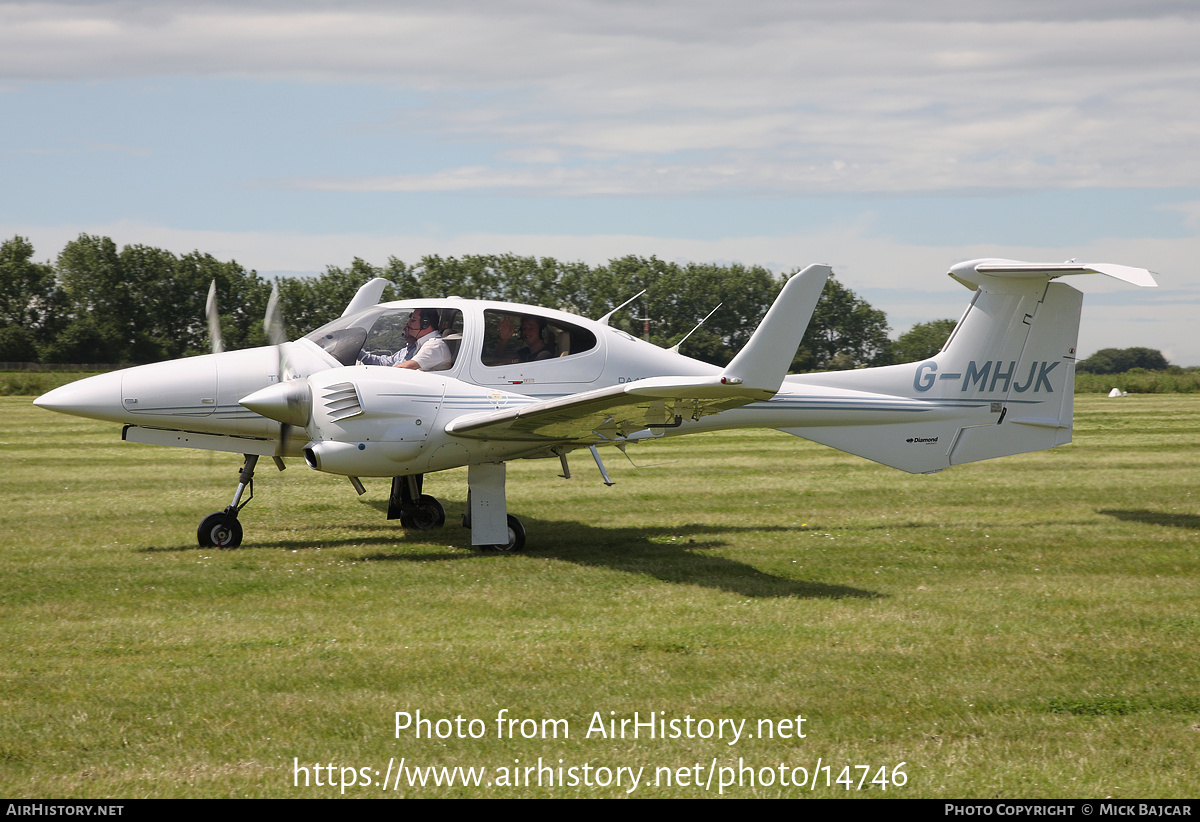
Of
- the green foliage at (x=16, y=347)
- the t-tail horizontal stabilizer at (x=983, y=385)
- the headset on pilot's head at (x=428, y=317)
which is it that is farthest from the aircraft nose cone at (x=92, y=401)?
the green foliage at (x=16, y=347)

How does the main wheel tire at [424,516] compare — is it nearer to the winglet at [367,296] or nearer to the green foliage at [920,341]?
the winglet at [367,296]

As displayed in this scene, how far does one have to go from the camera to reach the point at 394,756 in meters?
4.53

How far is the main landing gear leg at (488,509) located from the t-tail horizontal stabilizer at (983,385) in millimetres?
3764

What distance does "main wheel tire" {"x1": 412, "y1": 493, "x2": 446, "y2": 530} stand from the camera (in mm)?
11195

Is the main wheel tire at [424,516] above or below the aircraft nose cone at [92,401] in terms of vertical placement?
below

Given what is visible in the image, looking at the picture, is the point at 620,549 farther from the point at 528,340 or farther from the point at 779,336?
the point at 779,336

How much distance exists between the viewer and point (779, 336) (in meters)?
7.27

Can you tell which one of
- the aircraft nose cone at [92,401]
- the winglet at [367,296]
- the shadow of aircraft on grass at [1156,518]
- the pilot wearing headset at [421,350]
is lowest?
the shadow of aircraft on grass at [1156,518]

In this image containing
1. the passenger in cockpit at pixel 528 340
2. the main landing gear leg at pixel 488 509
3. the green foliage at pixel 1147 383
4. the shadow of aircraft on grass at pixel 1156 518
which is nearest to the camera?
the main landing gear leg at pixel 488 509

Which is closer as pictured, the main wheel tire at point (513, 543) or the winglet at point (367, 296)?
the main wheel tire at point (513, 543)

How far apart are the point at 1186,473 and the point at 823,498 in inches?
269

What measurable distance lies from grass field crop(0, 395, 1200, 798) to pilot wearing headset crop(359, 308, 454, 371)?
186 centimetres

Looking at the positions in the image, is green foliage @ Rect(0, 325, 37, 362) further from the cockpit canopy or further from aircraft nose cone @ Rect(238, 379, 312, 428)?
aircraft nose cone @ Rect(238, 379, 312, 428)

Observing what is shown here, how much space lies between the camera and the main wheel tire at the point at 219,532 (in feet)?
31.6
